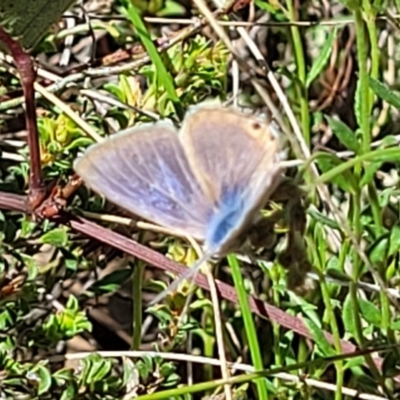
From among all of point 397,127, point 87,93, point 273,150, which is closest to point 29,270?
point 87,93

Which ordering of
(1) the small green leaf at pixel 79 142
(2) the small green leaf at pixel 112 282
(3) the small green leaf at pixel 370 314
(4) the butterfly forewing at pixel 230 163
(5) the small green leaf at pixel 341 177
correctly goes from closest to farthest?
(4) the butterfly forewing at pixel 230 163 < (5) the small green leaf at pixel 341 177 < (3) the small green leaf at pixel 370 314 < (1) the small green leaf at pixel 79 142 < (2) the small green leaf at pixel 112 282

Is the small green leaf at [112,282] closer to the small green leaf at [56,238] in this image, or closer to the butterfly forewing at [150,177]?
the small green leaf at [56,238]

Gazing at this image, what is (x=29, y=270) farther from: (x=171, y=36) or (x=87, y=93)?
(x=171, y=36)

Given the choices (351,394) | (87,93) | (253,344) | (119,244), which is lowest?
(351,394)

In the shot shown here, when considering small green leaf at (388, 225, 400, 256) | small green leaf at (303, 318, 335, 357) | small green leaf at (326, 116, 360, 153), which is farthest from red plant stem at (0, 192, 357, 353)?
small green leaf at (326, 116, 360, 153)

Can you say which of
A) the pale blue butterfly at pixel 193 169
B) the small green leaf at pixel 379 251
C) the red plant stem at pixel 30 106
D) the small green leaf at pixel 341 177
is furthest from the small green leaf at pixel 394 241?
the red plant stem at pixel 30 106

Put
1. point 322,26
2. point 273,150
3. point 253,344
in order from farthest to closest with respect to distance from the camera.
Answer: point 322,26 < point 253,344 < point 273,150

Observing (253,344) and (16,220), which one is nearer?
(253,344)
